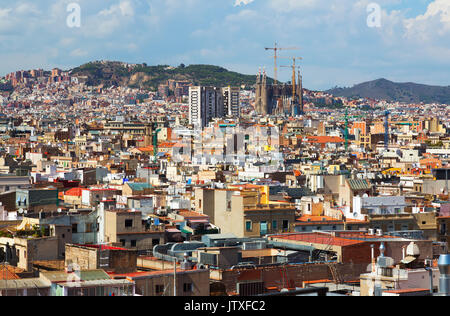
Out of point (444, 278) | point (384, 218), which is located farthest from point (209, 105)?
point (444, 278)

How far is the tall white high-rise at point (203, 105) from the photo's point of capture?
165 metres

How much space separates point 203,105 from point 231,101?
1728 centimetres

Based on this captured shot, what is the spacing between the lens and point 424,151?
7344 cm

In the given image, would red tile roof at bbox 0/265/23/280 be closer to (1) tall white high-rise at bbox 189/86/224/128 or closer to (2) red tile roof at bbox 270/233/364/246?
(2) red tile roof at bbox 270/233/364/246

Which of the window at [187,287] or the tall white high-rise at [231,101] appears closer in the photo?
the window at [187,287]

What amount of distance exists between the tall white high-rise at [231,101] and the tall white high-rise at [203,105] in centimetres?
869

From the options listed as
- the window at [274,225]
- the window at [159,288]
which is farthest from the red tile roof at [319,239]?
the window at [159,288]

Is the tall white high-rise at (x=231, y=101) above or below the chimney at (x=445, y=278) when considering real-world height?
above

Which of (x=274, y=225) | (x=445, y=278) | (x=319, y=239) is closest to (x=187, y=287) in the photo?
(x=319, y=239)

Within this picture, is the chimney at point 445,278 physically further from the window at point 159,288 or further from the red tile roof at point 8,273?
the red tile roof at point 8,273

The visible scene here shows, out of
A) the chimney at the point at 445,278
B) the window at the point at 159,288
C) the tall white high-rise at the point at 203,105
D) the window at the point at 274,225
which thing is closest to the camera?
the chimney at the point at 445,278

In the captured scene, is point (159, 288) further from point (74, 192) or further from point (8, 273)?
point (74, 192)

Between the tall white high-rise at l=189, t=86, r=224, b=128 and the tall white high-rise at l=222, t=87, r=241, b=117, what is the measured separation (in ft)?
28.5
